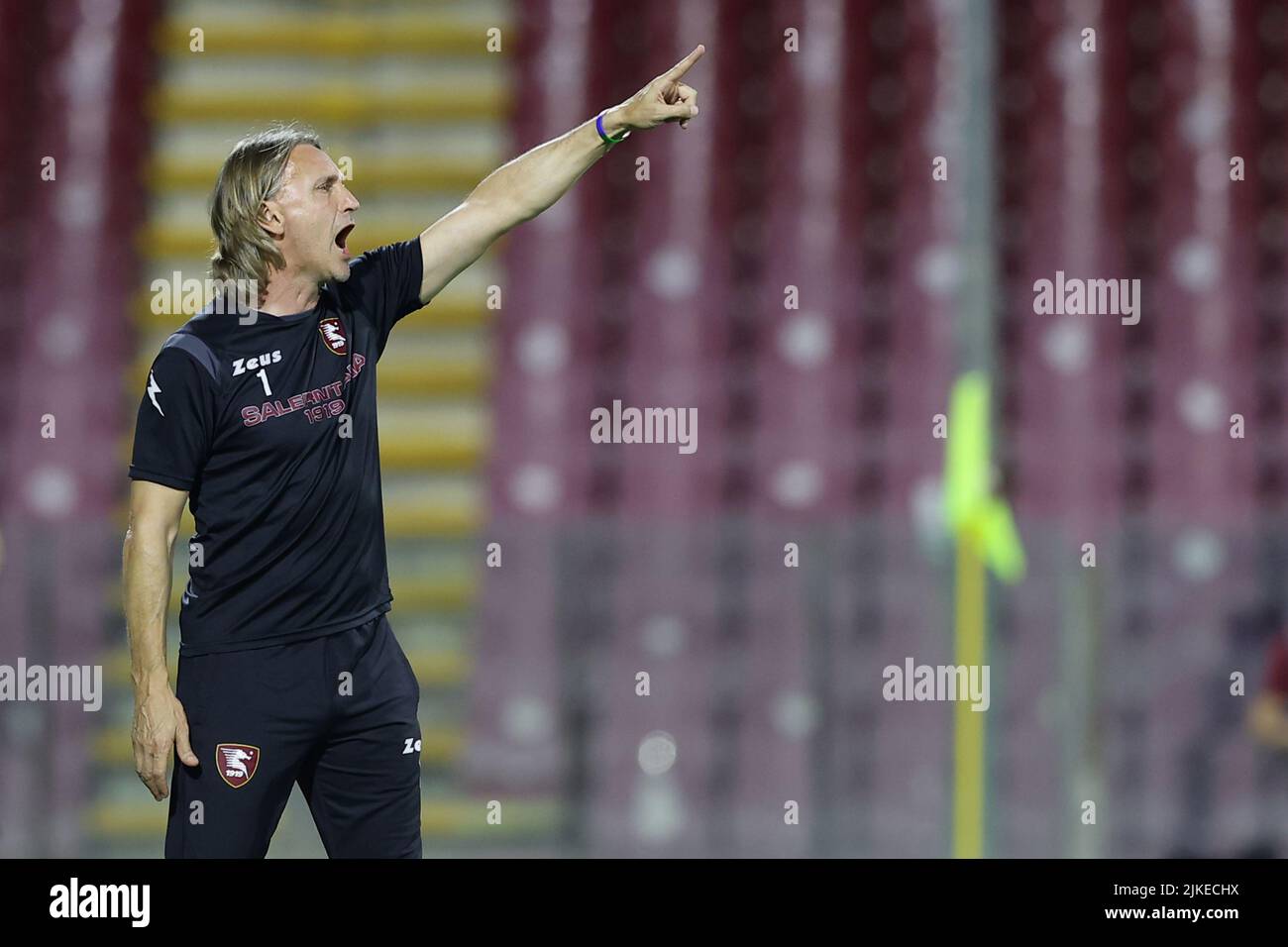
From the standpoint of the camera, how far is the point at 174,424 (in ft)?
6.64

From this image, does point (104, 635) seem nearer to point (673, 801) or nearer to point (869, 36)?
point (673, 801)

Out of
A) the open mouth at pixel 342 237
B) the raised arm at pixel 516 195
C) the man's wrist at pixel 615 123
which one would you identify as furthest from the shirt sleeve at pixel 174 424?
the man's wrist at pixel 615 123

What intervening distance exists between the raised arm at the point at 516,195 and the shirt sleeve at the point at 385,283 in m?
0.02

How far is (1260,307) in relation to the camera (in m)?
3.51

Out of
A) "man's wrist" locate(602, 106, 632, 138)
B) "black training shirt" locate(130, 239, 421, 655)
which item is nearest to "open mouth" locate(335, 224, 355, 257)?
"black training shirt" locate(130, 239, 421, 655)

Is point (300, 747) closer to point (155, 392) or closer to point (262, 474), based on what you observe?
point (262, 474)

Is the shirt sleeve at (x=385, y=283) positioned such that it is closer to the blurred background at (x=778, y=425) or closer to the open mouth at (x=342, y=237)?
the open mouth at (x=342, y=237)

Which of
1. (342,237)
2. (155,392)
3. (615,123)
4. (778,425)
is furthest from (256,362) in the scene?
(778,425)

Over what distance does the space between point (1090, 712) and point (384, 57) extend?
2.27 meters

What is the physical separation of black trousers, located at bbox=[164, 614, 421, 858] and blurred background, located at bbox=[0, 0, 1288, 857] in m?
1.25

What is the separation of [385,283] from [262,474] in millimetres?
382

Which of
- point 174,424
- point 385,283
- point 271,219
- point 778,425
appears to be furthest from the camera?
point 778,425

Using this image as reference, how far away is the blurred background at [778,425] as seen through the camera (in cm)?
339

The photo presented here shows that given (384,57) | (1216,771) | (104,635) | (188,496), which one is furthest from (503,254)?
(1216,771)
